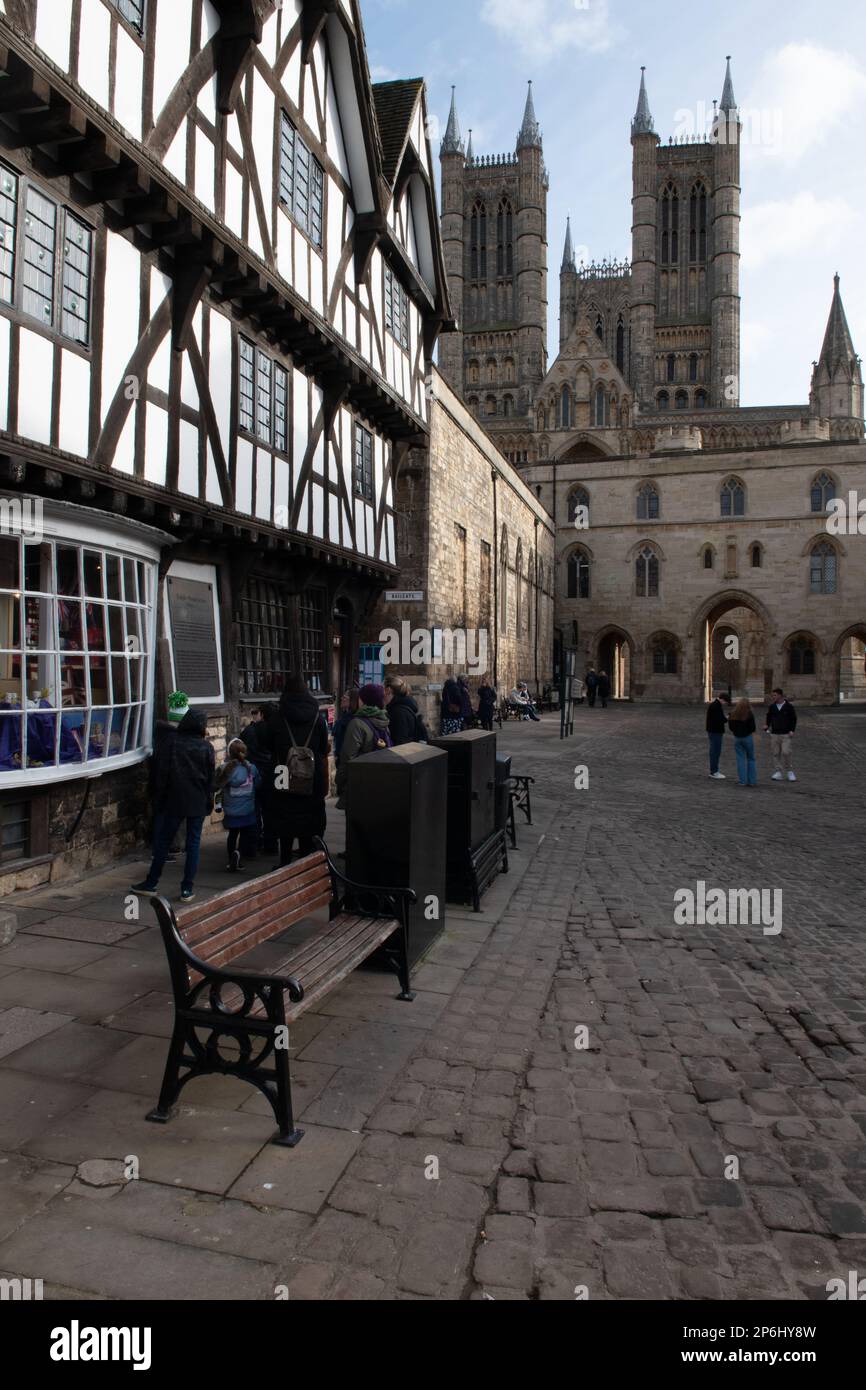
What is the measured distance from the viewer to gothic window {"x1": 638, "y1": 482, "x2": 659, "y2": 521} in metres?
42.0

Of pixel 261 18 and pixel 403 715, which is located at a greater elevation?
pixel 261 18

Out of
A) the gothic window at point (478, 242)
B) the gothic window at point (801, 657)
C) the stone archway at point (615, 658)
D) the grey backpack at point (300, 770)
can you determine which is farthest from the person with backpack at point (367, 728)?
the gothic window at point (478, 242)

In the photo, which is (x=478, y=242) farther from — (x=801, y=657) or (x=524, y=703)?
(x=524, y=703)

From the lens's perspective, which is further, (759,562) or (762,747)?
(759,562)

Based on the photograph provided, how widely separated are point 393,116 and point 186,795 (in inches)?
523

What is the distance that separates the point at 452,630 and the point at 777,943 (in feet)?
45.5

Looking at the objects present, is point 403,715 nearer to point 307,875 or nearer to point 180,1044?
point 307,875

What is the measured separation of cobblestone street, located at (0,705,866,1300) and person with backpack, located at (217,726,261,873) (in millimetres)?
1262

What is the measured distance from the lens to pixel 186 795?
6266 millimetres

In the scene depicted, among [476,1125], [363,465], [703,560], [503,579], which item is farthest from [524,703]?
[476,1125]

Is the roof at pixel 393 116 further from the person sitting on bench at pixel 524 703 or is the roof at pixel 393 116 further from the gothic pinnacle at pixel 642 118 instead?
the gothic pinnacle at pixel 642 118
